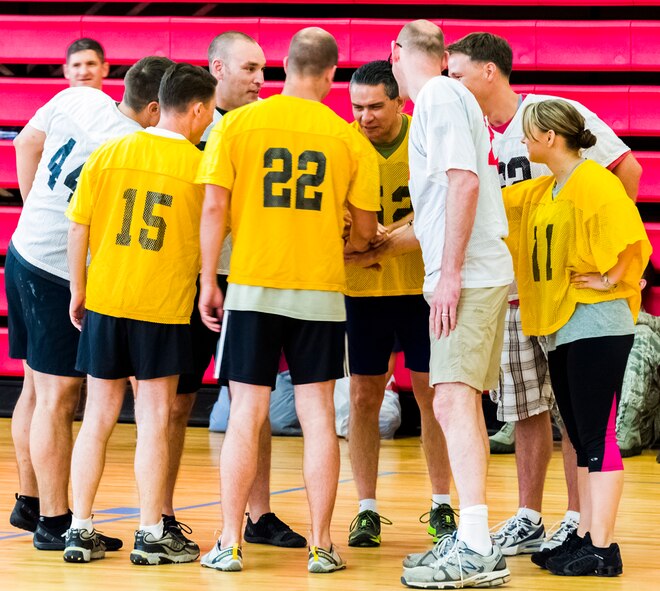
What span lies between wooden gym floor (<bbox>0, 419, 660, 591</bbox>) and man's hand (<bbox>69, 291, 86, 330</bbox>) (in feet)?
2.25

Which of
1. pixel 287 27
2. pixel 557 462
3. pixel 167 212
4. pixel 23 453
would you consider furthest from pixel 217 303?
pixel 287 27

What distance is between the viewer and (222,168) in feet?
10.5

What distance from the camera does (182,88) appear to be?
3.38m

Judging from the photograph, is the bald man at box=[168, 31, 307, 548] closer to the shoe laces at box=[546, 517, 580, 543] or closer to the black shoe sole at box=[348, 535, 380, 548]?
the black shoe sole at box=[348, 535, 380, 548]

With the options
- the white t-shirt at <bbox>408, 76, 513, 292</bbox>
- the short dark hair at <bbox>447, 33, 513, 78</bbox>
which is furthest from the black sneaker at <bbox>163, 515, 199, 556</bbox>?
the short dark hair at <bbox>447, 33, 513, 78</bbox>

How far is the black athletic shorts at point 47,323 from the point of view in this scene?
3609 millimetres

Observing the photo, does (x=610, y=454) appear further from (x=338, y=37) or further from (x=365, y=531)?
(x=338, y=37)

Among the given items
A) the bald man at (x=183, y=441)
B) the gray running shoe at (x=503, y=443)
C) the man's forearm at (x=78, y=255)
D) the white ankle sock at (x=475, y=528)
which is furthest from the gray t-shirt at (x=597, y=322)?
the gray running shoe at (x=503, y=443)

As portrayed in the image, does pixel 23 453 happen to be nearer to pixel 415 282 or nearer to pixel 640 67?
pixel 415 282

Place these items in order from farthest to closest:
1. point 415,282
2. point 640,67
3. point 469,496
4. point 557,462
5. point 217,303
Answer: point 640,67 < point 557,462 < point 415,282 < point 217,303 < point 469,496

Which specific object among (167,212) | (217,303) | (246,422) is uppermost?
(167,212)

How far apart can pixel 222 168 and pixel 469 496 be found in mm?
1096

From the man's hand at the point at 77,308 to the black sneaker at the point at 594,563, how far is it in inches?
60.7

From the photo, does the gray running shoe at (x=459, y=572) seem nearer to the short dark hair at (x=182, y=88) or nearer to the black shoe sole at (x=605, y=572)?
the black shoe sole at (x=605, y=572)
